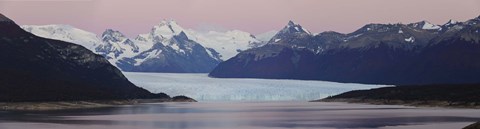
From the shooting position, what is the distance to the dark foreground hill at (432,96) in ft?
506

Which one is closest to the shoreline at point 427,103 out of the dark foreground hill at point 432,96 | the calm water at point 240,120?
the dark foreground hill at point 432,96

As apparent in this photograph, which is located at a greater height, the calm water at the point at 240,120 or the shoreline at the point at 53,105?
the shoreline at the point at 53,105

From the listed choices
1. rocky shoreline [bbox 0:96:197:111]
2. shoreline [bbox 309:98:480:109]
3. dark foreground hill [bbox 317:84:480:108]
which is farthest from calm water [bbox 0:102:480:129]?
dark foreground hill [bbox 317:84:480:108]

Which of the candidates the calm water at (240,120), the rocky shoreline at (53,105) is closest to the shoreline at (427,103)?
the calm water at (240,120)

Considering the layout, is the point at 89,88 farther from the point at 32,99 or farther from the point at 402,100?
the point at 402,100

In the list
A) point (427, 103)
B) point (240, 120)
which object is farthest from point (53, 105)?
point (427, 103)

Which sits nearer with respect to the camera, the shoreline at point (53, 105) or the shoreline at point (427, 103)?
the shoreline at point (53, 105)

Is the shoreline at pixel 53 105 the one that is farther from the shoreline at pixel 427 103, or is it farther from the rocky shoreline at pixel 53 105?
the shoreline at pixel 427 103

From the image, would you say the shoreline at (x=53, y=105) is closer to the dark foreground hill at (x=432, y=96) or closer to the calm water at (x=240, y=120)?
the calm water at (x=240, y=120)

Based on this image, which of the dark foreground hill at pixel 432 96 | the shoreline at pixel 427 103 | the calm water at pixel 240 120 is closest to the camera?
the calm water at pixel 240 120

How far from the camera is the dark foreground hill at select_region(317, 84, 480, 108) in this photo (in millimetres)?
154375

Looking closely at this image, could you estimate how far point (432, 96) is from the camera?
17100 cm

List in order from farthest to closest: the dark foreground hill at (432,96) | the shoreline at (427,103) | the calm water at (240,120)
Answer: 1. the dark foreground hill at (432,96)
2. the shoreline at (427,103)
3. the calm water at (240,120)

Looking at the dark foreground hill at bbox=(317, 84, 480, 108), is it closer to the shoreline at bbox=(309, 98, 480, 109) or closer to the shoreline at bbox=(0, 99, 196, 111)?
the shoreline at bbox=(309, 98, 480, 109)
